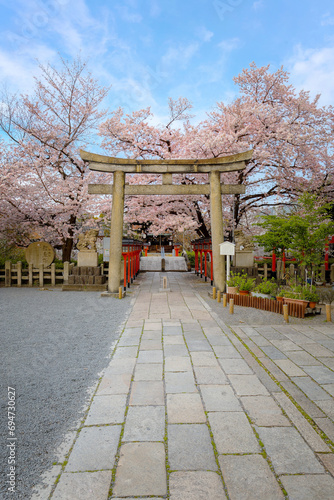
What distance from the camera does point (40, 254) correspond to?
41.7 ft

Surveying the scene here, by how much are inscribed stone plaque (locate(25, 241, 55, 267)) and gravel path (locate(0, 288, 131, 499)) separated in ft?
15.0

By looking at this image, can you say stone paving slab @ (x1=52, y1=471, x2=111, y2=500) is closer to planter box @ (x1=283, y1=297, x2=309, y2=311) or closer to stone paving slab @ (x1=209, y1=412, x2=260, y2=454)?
stone paving slab @ (x1=209, y1=412, x2=260, y2=454)

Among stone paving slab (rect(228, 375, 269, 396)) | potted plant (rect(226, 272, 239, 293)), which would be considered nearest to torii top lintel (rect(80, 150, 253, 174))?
potted plant (rect(226, 272, 239, 293))

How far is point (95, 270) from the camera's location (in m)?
11.1

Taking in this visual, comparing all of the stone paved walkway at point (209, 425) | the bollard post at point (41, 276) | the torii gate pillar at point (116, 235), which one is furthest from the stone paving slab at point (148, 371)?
the bollard post at point (41, 276)

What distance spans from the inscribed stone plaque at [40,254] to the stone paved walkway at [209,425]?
8988 mm

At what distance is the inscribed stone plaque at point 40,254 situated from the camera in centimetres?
1264

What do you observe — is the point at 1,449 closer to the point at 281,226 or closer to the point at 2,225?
the point at 281,226

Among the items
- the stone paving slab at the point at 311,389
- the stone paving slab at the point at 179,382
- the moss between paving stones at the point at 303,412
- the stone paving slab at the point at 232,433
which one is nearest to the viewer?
the stone paving slab at the point at 232,433

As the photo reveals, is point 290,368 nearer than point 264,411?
No

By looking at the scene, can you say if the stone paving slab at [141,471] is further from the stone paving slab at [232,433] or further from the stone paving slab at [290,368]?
the stone paving slab at [290,368]

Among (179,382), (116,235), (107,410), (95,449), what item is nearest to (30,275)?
(116,235)

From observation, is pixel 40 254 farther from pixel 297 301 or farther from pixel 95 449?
pixel 95 449

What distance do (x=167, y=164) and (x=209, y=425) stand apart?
8.35 m
